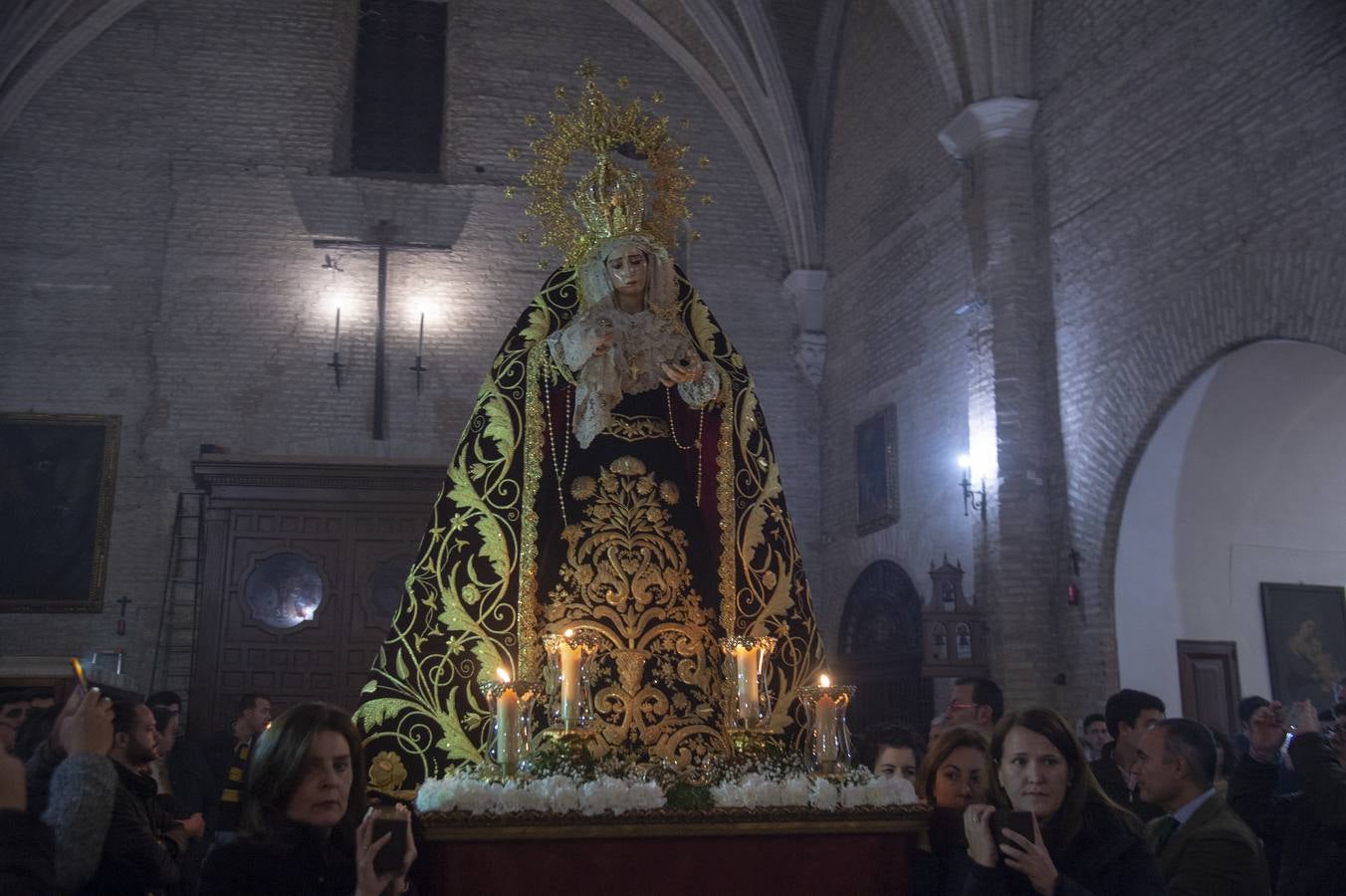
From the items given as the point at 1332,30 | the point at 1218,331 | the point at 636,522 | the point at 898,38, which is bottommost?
the point at 636,522

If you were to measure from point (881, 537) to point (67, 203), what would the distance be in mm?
9295

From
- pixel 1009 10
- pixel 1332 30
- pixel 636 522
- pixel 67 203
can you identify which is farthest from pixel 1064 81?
pixel 67 203

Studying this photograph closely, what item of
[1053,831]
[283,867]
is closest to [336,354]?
[283,867]

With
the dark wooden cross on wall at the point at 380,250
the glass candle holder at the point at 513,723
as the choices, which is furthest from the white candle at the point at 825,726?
the dark wooden cross on wall at the point at 380,250

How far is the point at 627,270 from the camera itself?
5148 mm

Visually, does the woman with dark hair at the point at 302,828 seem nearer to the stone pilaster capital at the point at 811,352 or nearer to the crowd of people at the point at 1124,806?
the crowd of people at the point at 1124,806

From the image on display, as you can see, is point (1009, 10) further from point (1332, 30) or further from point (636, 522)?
point (636, 522)

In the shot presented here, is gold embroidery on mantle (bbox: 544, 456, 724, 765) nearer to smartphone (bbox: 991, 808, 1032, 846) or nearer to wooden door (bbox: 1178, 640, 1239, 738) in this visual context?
smartphone (bbox: 991, 808, 1032, 846)

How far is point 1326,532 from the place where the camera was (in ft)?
36.9

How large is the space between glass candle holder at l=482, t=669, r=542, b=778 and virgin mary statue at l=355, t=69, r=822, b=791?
1.40 ft

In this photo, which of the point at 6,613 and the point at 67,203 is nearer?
the point at 6,613

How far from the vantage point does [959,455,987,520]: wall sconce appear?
10922 mm

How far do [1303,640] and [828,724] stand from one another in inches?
332

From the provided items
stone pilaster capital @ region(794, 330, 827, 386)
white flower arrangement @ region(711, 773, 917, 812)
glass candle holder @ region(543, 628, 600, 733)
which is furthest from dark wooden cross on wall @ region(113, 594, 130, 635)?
white flower arrangement @ region(711, 773, 917, 812)
